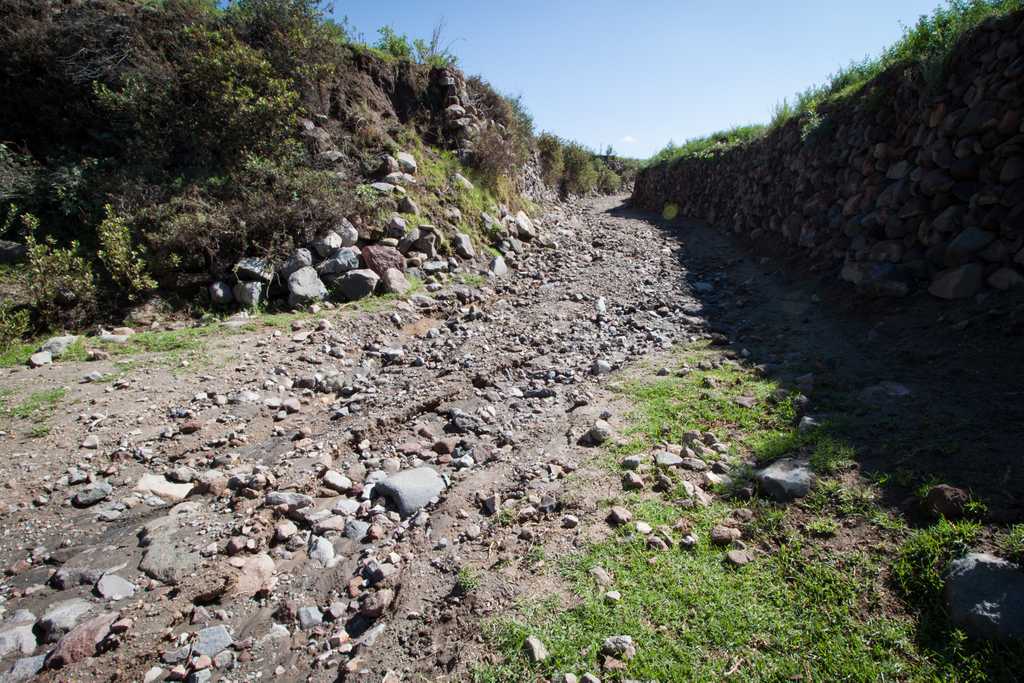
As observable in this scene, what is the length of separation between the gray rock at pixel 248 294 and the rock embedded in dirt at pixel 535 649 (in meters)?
6.02

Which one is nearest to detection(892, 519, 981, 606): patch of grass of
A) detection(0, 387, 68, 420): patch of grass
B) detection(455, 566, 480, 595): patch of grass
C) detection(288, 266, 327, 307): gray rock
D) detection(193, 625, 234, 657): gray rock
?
detection(455, 566, 480, 595): patch of grass

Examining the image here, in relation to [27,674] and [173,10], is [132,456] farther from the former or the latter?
[173,10]

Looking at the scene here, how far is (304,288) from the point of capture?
22.4 feet

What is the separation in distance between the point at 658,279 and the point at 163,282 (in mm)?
7811

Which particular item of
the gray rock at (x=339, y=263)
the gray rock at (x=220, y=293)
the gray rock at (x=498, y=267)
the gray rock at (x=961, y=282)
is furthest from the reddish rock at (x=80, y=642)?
the gray rock at (x=498, y=267)

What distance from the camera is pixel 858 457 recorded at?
315 cm

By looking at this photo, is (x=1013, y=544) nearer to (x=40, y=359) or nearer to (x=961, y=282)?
(x=961, y=282)

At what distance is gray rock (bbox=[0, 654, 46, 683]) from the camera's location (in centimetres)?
221

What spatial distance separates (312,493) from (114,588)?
1.17 meters

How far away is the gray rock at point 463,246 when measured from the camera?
30.6 feet

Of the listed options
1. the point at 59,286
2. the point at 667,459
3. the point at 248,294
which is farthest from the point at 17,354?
the point at 667,459

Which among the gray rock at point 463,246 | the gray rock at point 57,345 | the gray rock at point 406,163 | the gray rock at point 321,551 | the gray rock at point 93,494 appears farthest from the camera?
the gray rock at point 406,163

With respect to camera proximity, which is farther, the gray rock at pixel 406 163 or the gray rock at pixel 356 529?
the gray rock at pixel 406 163

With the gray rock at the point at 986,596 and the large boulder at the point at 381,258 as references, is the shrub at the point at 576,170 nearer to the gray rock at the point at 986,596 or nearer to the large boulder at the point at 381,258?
the large boulder at the point at 381,258
